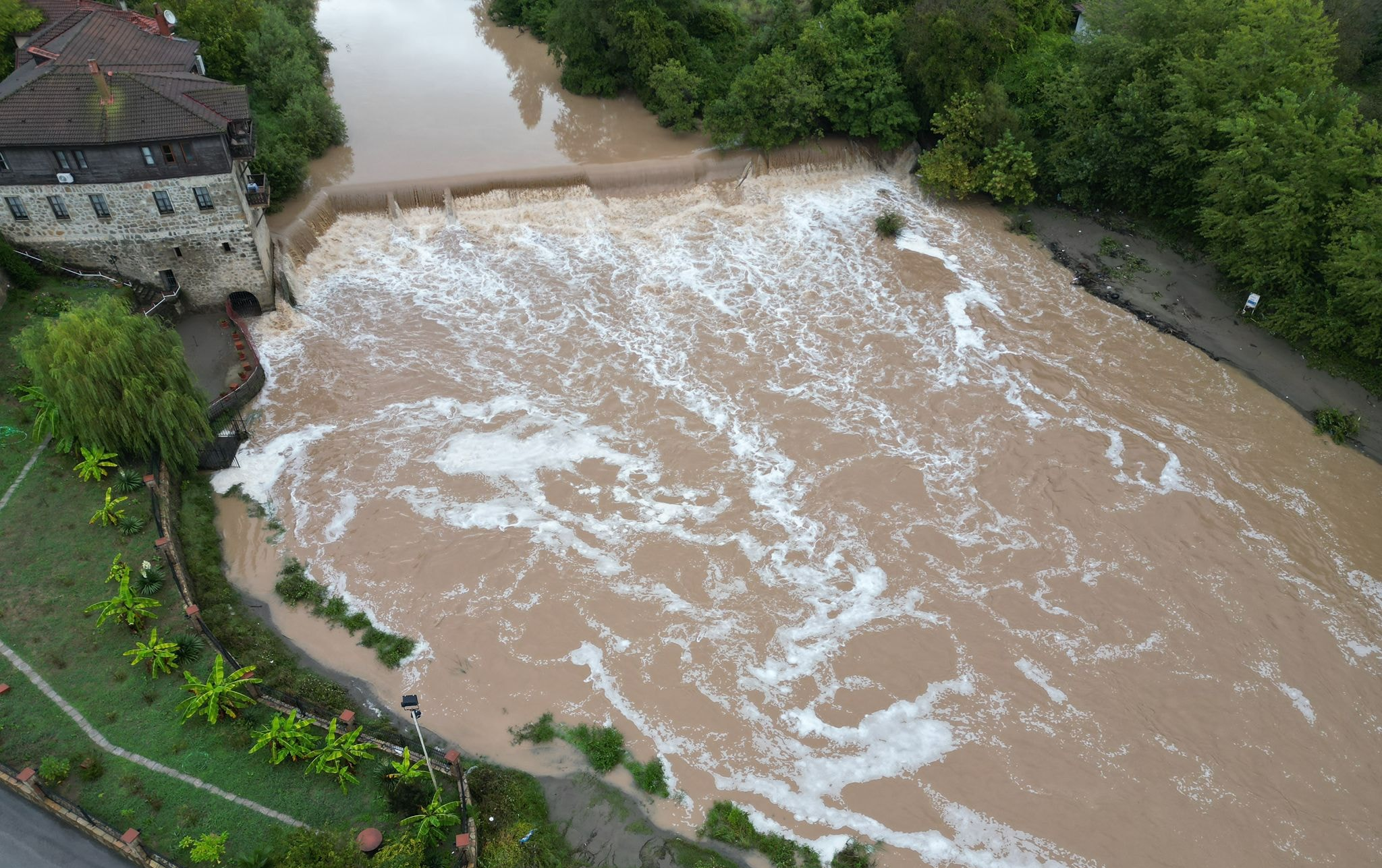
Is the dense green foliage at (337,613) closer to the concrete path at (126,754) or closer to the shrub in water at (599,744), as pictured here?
the concrete path at (126,754)

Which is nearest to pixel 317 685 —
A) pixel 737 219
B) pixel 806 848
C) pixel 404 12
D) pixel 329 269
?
pixel 806 848

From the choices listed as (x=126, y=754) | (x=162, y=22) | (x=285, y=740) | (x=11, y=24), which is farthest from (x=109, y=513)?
(x=162, y=22)

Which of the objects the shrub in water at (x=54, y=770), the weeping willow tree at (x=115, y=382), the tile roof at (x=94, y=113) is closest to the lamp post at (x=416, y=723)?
the shrub in water at (x=54, y=770)

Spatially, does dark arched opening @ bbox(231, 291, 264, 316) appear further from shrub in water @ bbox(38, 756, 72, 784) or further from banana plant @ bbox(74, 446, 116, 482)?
shrub in water @ bbox(38, 756, 72, 784)

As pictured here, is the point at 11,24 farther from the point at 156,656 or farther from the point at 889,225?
the point at 889,225

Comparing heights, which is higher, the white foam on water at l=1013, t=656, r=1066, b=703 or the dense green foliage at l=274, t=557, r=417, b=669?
the white foam on water at l=1013, t=656, r=1066, b=703

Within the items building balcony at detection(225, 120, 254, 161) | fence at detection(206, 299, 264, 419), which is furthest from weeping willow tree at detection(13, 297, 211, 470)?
building balcony at detection(225, 120, 254, 161)

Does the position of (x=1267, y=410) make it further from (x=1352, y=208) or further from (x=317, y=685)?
(x=317, y=685)

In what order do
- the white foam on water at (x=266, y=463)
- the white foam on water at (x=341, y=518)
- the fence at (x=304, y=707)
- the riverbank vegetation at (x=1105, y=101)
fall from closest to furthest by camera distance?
1. the fence at (x=304, y=707)
2. the white foam on water at (x=341, y=518)
3. the white foam on water at (x=266, y=463)
4. the riverbank vegetation at (x=1105, y=101)
